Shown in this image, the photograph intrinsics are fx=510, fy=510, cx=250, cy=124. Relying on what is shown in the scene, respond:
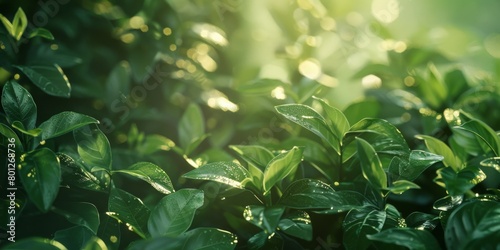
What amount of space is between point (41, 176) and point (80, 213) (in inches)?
5.2

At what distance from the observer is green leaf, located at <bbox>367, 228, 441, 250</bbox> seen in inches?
25.0

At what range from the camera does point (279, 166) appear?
0.73 metres

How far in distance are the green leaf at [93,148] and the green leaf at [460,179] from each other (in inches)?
19.6

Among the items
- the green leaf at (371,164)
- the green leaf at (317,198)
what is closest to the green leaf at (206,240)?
the green leaf at (317,198)

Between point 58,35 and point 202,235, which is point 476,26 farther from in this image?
point 202,235

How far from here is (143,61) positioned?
1175 millimetres

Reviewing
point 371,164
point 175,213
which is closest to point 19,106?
point 175,213

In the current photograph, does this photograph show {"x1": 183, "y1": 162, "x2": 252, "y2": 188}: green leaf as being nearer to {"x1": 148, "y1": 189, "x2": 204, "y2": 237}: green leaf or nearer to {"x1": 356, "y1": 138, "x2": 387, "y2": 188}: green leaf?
{"x1": 148, "y1": 189, "x2": 204, "y2": 237}: green leaf

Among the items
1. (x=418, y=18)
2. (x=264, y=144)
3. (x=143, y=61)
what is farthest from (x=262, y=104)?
(x=418, y=18)

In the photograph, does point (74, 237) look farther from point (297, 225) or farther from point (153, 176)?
point (297, 225)

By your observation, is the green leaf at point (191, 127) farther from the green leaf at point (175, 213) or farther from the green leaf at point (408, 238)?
the green leaf at point (408, 238)

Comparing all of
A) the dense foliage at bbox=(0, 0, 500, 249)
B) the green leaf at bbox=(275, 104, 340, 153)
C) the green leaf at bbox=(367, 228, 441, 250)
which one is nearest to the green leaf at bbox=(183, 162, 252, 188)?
the dense foliage at bbox=(0, 0, 500, 249)

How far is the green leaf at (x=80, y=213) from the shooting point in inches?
30.5

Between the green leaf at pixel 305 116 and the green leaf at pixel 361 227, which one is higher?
the green leaf at pixel 305 116
